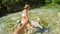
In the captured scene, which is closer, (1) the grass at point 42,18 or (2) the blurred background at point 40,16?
(2) the blurred background at point 40,16

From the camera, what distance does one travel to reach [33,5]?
13.0 m

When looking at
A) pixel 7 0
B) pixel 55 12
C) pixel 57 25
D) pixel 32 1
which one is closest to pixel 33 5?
pixel 32 1

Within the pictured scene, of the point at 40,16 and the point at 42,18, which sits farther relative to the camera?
the point at 40,16

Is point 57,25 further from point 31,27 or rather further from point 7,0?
point 7,0

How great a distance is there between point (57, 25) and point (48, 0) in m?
3.86

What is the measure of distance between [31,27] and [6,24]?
1032mm

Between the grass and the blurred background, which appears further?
the grass

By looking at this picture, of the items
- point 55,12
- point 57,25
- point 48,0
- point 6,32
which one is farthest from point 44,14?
point 48,0

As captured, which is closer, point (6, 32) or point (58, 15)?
point (6, 32)

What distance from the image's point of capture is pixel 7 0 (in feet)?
39.8

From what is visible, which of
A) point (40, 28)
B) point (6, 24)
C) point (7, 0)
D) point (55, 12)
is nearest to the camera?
point (40, 28)

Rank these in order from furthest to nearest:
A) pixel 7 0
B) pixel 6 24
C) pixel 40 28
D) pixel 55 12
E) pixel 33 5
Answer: pixel 33 5, pixel 7 0, pixel 55 12, pixel 6 24, pixel 40 28

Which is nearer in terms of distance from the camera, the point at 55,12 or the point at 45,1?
the point at 55,12

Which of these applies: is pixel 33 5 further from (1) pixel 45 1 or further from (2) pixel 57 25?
(2) pixel 57 25
